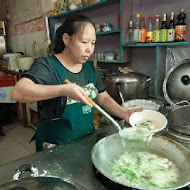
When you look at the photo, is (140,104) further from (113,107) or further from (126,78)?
(113,107)

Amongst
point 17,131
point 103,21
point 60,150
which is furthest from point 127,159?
point 17,131

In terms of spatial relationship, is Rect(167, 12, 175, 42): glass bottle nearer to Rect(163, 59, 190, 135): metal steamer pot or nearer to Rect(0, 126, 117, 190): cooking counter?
Rect(163, 59, 190, 135): metal steamer pot

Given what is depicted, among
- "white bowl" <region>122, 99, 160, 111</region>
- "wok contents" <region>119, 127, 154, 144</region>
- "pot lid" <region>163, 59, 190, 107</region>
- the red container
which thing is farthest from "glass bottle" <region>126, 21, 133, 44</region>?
the red container

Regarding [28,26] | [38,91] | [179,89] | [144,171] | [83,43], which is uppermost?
[28,26]

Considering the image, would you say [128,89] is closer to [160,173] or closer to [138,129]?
[138,129]

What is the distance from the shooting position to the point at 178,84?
5.30ft

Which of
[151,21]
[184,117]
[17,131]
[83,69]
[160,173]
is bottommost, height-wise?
[17,131]

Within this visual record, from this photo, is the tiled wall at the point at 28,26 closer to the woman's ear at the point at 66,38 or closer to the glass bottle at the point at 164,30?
the glass bottle at the point at 164,30

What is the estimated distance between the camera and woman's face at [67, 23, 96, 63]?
119 centimetres

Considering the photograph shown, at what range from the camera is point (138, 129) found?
1041 millimetres

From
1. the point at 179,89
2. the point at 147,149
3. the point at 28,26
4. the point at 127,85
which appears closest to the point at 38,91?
the point at 147,149

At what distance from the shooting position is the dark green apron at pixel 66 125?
Result: 4.09 ft

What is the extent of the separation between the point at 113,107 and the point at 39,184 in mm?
857

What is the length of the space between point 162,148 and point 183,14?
1.31m
